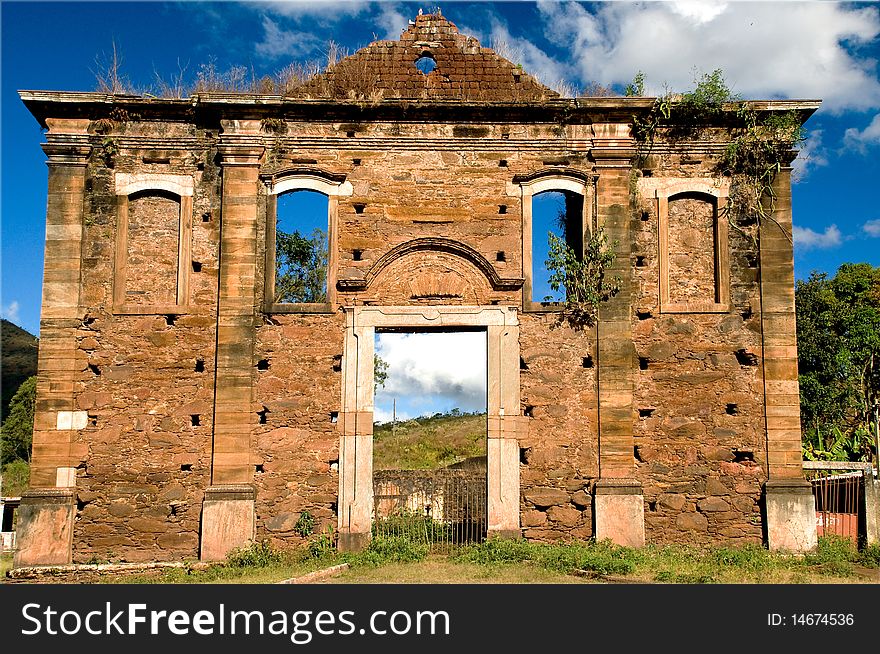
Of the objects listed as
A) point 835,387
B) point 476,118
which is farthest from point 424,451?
point 476,118

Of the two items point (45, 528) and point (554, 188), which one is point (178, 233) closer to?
point (45, 528)

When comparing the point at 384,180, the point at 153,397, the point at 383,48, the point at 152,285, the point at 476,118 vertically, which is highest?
the point at 383,48

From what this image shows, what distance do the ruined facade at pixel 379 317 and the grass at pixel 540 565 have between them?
1.15ft

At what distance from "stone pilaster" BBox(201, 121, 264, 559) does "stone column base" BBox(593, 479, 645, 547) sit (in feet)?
17.1

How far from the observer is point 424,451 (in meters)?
23.4

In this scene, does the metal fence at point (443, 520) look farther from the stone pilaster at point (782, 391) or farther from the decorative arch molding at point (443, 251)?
the stone pilaster at point (782, 391)

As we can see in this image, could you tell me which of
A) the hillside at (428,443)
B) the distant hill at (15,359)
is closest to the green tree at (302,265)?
the hillside at (428,443)

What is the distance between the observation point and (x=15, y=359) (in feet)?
125

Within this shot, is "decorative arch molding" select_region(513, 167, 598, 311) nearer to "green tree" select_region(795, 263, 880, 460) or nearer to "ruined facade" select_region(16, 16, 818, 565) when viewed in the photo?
"ruined facade" select_region(16, 16, 818, 565)

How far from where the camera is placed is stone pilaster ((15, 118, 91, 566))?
1081 centimetres

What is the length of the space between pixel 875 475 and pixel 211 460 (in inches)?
402

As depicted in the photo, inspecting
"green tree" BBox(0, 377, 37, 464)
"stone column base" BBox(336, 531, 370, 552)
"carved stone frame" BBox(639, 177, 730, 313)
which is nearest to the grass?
"stone column base" BBox(336, 531, 370, 552)

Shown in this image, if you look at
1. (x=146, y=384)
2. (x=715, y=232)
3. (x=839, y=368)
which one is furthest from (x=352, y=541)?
(x=839, y=368)

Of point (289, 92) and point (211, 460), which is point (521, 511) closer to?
point (211, 460)
